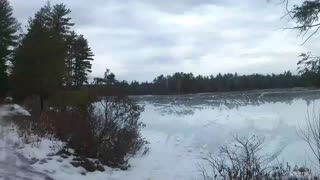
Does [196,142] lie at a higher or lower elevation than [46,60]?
lower

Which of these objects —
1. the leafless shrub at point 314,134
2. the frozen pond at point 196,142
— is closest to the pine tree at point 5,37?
the frozen pond at point 196,142

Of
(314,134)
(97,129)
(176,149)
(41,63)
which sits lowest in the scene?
(176,149)

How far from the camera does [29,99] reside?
4547 cm

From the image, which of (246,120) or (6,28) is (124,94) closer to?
(246,120)

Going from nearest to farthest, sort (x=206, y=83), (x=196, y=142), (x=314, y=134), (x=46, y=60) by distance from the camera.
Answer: (x=314, y=134), (x=196, y=142), (x=46, y=60), (x=206, y=83)

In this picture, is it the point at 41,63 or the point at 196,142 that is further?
the point at 41,63

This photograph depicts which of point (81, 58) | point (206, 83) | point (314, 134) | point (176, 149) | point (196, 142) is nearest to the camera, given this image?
point (314, 134)

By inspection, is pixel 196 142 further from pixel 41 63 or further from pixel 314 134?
pixel 314 134

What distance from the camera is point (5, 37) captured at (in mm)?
57219

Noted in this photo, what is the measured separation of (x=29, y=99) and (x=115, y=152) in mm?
26457

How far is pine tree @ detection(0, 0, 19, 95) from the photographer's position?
175 feet

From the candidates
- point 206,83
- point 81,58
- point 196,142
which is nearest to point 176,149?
point 196,142

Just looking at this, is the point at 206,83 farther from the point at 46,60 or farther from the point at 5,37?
the point at 46,60

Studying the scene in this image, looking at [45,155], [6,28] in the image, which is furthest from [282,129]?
[6,28]
